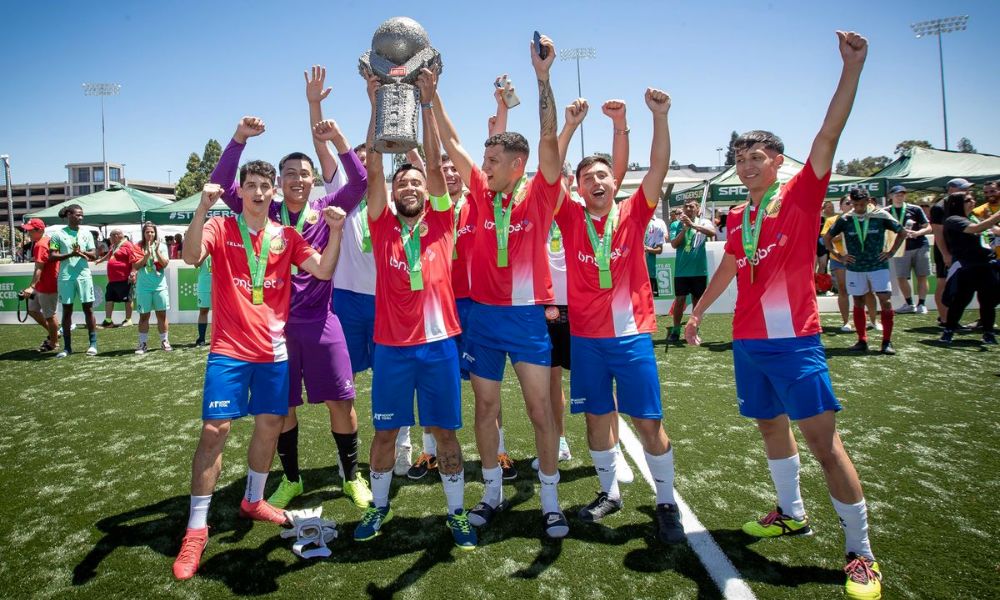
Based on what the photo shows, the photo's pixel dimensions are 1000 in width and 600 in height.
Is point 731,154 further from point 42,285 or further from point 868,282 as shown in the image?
point 42,285

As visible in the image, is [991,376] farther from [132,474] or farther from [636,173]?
[636,173]

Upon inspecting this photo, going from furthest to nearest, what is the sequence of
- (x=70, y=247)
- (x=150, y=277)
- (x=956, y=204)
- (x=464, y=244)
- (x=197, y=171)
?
→ (x=197, y=171) → (x=150, y=277) → (x=70, y=247) → (x=956, y=204) → (x=464, y=244)

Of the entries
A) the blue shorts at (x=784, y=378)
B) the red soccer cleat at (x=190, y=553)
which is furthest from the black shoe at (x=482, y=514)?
the blue shorts at (x=784, y=378)

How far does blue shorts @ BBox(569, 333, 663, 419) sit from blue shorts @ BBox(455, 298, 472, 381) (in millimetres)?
742

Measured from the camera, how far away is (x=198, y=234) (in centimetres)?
333

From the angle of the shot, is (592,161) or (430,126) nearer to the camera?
(430,126)

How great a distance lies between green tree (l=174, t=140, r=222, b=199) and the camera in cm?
5144

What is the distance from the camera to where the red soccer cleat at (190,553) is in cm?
309

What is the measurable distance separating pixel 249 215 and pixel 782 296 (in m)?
3.39

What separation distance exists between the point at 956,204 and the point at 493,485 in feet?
29.4

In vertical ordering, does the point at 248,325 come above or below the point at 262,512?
above

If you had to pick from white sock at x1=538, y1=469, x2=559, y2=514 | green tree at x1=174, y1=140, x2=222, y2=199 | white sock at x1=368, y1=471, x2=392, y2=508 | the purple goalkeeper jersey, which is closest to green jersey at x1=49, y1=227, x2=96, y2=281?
the purple goalkeeper jersey

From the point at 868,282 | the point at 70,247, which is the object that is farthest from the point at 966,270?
the point at 70,247

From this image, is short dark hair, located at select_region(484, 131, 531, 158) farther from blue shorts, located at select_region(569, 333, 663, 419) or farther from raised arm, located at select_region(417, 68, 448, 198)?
blue shorts, located at select_region(569, 333, 663, 419)
